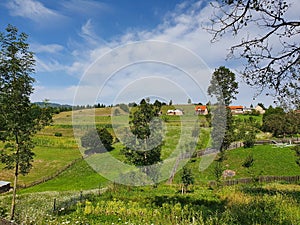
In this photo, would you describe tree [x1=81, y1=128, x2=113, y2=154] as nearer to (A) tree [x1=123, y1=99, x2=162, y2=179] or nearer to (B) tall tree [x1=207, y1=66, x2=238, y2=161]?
(B) tall tree [x1=207, y1=66, x2=238, y2=161]

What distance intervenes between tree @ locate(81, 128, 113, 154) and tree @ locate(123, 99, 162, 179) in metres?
23.4

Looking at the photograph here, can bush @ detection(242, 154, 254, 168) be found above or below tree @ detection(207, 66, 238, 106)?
below

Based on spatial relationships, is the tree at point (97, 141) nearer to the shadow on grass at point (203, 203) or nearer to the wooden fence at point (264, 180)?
the wooden fence at point (264, 180)

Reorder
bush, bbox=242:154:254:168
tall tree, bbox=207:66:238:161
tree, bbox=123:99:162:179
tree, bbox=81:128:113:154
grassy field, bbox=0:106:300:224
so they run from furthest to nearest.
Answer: tree, bbox=81:128:113:154, tall tree, bbox=207:66:238:161, bush, bbox=242:154:254:168, tree, bbox=123:99:162:179, grassy field, bbox=0:106:300:224

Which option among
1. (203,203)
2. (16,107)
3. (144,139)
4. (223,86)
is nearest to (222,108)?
(223,86)

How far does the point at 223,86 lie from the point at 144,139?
26.4 m

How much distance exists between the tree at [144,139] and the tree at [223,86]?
24318 millimetres

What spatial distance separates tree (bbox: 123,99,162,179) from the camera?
655 inches

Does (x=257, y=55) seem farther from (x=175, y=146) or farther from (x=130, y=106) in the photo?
(x=175, y=146)

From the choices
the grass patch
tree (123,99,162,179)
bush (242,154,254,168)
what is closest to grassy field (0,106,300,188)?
the grass patch

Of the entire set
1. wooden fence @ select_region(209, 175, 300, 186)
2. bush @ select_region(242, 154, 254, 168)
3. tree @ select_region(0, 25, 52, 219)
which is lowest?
wooden fence @ select_region(209, 175, 300, 186)

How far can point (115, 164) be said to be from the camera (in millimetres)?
31516

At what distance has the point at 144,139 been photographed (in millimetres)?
16672

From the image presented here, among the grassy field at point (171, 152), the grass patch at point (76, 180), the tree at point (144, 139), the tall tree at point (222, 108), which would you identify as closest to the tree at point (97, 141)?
the grassy field at point (171, 152)
